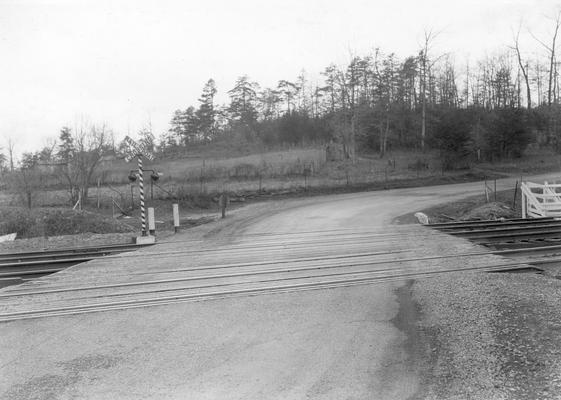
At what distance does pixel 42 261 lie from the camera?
40.4ft

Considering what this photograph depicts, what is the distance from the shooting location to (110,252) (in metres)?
13.8

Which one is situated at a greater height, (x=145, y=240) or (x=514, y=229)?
(x=145, y=240)

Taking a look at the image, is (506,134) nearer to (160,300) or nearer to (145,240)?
(145,240)

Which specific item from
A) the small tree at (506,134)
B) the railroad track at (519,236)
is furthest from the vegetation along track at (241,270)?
the small tree at (506,134)

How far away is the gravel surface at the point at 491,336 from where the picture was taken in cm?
447

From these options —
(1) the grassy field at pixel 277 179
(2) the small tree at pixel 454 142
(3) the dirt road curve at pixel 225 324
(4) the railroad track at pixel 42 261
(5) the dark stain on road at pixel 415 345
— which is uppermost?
(2) the small tree at pixel 454 142

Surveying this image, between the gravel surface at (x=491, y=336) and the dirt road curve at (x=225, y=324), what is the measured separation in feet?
1.21

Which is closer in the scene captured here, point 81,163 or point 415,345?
point 415,345

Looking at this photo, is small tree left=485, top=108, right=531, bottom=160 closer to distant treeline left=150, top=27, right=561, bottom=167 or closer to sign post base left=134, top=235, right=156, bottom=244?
distant treeline left=150, top=27, right=561, bottom=167

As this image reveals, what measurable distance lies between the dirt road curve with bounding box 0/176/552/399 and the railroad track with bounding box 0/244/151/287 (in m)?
0.84

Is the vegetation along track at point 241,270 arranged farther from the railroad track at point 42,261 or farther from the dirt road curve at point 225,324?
the railroad track at point 42,261

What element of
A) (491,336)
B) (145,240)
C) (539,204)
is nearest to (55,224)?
(145,240)

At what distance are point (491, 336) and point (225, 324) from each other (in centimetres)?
337

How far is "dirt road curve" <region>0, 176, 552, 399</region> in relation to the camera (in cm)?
469
